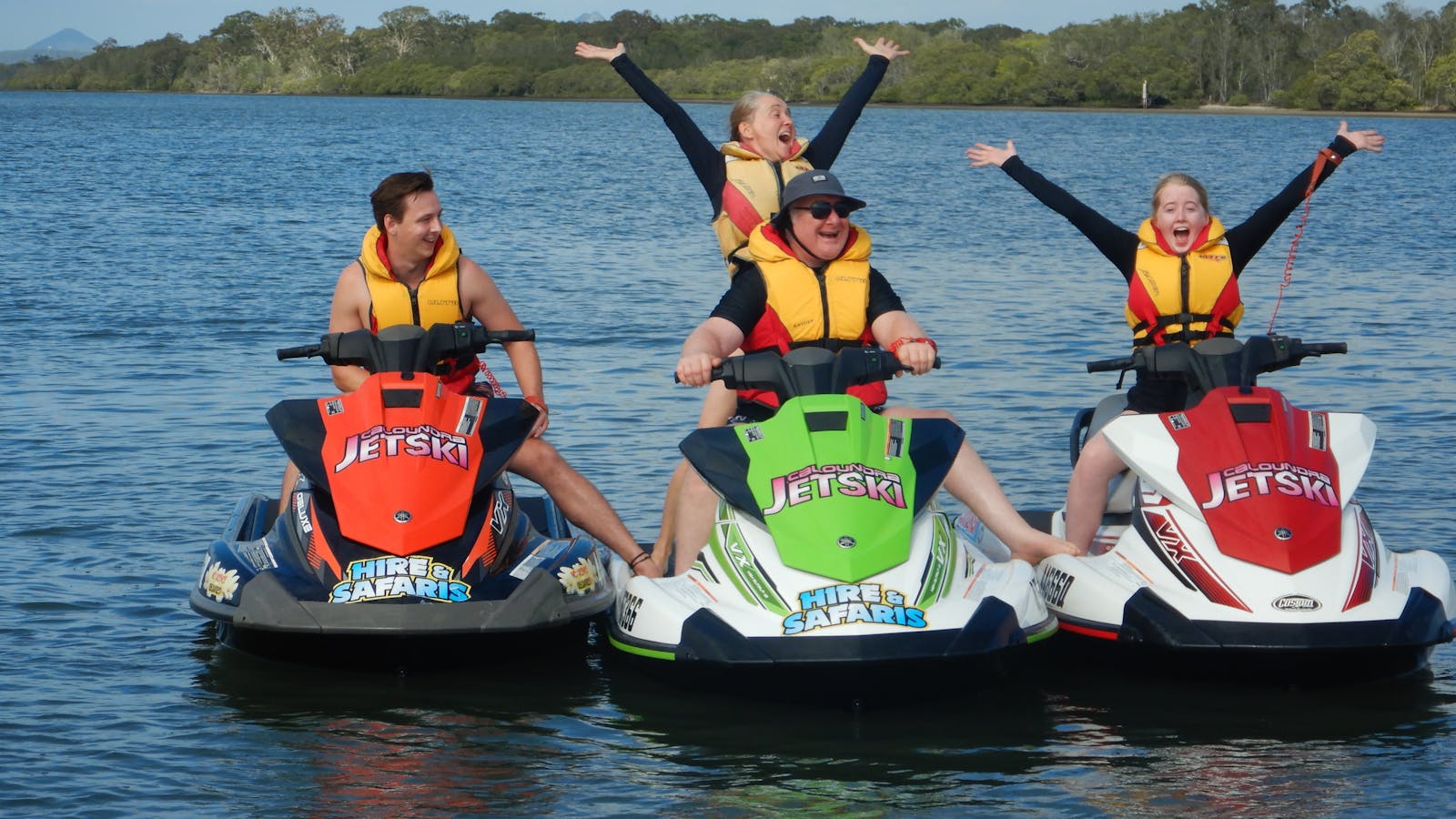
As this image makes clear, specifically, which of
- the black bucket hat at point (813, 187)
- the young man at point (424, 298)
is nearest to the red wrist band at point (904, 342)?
the black bucket hat at point (813, 187)

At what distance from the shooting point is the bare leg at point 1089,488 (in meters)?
6.37

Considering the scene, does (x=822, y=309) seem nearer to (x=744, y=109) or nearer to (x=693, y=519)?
(x=693, y=519)

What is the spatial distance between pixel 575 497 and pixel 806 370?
1.23 m

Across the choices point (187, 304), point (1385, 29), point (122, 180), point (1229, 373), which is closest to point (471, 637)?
point (1229, 373)

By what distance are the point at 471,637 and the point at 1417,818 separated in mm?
2766

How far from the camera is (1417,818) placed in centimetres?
498

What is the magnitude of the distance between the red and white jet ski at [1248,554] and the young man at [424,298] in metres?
1.61

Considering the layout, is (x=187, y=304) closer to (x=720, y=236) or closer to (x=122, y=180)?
(x=720, y=236)

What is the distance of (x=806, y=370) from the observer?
5.80m

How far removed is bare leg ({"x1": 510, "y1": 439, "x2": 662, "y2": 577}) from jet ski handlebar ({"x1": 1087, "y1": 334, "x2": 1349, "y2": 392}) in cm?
175

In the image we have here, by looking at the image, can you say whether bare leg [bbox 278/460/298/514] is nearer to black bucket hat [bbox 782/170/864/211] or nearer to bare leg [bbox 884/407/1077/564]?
black bucket hat [bbox 782/170/864/211]

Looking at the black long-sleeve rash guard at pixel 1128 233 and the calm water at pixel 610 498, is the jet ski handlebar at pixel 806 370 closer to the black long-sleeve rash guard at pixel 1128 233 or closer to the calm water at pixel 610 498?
the calm water at pixel 610 498

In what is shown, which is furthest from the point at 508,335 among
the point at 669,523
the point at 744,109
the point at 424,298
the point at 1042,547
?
the point at 1042,547

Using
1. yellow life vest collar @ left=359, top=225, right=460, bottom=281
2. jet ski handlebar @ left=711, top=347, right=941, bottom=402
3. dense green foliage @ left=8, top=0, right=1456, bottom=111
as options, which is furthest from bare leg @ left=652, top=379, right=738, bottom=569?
dense green foliage @ left=8, top=0, right=1456, bottom=111
